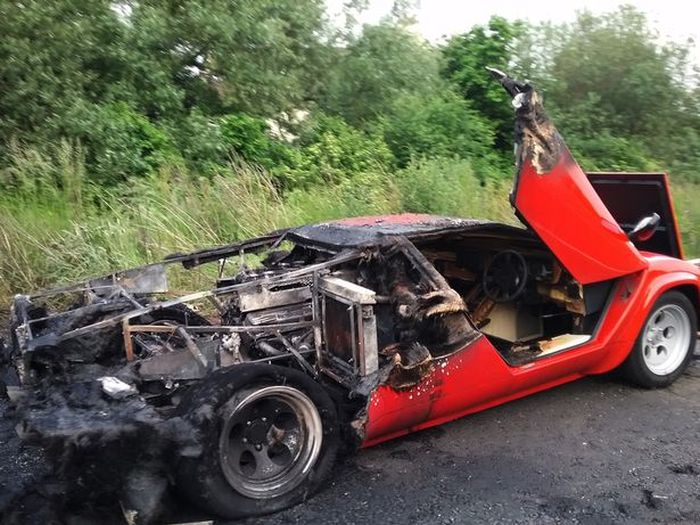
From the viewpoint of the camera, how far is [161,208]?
8664 mm

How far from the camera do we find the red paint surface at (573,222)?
4.12 m

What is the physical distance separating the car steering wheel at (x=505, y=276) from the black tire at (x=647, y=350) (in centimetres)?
98

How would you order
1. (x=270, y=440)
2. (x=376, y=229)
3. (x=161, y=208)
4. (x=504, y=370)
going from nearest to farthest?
(x=270, y=440) → (x=504, y=370) → (x=376, y=229) → (x=161, y=208)

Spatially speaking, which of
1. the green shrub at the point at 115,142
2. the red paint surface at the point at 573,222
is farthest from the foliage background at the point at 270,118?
the red paint surface at the point at 573,222

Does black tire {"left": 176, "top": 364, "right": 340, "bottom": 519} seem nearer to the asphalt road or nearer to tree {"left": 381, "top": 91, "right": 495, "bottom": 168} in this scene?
the asphalt road

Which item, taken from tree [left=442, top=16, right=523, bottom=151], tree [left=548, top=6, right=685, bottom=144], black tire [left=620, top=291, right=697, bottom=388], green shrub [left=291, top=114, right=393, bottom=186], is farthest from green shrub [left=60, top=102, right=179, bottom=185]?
tree [left=548, top=6, right=685, bottom=144]

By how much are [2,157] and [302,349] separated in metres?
7.09

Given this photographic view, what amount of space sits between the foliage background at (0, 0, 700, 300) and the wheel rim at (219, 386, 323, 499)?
4634 millimetres

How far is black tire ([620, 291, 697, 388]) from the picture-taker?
4.95 metres

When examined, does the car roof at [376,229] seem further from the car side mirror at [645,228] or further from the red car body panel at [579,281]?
the car side mirror at [645,228]

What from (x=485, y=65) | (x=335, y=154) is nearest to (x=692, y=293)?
(x=335, y=154)

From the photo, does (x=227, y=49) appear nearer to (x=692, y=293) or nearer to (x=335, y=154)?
(x=335, y=154)

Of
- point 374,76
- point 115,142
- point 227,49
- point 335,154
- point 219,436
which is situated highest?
point 227,49

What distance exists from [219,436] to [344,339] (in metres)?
0.98
